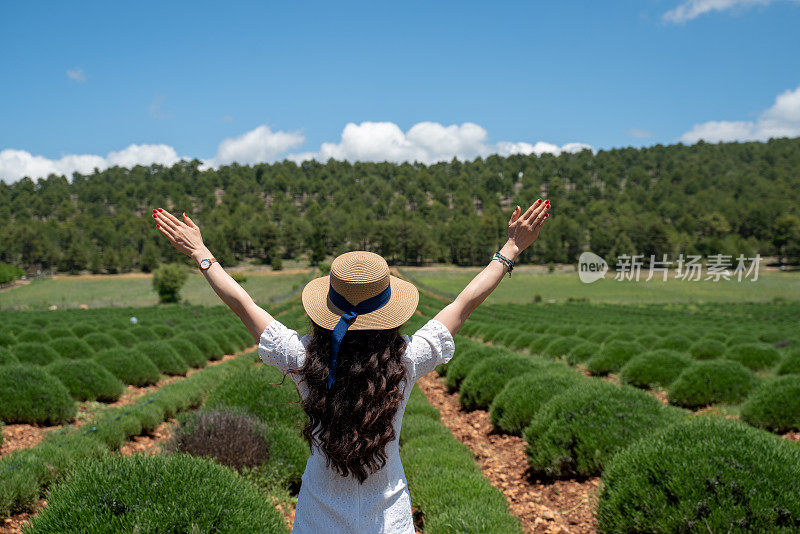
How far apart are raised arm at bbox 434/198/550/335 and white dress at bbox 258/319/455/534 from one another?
0.31 ft

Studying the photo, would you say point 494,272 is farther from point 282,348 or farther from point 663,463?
point 663,463

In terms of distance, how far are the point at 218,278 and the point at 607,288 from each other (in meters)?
70.7

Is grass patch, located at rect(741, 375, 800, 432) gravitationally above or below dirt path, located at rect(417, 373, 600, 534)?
above

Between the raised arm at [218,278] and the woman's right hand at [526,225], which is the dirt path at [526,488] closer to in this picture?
the woman's right hand at [526,225]

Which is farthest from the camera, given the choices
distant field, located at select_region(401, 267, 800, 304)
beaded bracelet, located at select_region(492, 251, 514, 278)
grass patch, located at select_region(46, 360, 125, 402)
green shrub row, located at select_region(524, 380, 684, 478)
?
distant field, located at select_region(401, 267, 800, 304)

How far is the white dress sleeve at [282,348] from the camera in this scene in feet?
5.99

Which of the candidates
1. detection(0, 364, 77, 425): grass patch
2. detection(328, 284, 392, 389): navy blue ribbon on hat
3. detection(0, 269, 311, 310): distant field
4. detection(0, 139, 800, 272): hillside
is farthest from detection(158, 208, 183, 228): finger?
detection(0, 139, 800, 272): hillside

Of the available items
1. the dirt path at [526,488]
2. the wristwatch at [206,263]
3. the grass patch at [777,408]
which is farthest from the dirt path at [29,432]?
the grass patch at [777,408]

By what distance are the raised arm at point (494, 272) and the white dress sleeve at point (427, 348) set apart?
0.06m

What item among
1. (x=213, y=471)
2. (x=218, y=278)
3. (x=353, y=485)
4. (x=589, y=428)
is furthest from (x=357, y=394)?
(x=589, y=428)

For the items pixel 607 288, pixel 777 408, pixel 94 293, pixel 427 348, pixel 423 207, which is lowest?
pixel 607 288

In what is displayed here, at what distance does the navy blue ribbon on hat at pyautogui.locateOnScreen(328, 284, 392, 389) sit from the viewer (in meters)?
1.65

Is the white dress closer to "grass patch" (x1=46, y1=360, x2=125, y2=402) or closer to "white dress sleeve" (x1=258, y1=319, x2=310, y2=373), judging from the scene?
"white dress sleeve" (x1=258, y1=319, x2=310, y2=373)

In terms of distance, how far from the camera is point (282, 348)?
184 centimetres
